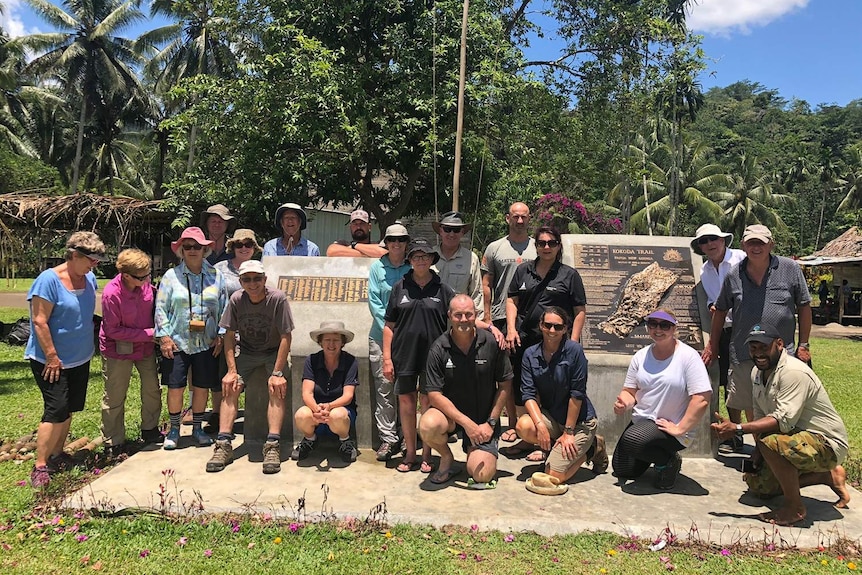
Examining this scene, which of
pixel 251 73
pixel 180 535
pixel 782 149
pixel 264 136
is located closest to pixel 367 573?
pixel 180 535

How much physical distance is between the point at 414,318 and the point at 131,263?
7.68 feet

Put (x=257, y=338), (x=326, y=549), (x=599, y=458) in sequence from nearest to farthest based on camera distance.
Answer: (x=326, y=549), (x=599, y=458), (x=257, y=338)

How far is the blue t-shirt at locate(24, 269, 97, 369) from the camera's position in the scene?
4594mm

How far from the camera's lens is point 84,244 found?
4.67 metres

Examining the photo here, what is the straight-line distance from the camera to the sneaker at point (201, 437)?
5430 millimetres

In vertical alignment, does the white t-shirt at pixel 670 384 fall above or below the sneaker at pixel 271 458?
above

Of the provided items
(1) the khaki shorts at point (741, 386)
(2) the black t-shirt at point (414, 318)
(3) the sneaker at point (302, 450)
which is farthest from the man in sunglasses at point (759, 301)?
(3) the sneaker at point (302, 450)

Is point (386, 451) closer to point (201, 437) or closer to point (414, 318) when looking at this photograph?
point (414, 318)

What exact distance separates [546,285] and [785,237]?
38931 mm

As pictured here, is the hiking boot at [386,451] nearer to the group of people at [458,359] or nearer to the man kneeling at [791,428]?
the group of people at [458,359]

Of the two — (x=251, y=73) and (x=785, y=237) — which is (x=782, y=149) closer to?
(x=785, y=237)

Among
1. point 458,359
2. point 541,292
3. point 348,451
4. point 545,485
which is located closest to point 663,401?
point 545,485

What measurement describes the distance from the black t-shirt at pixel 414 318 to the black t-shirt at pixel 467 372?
8.5 inches

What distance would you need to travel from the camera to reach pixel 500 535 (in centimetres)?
385
